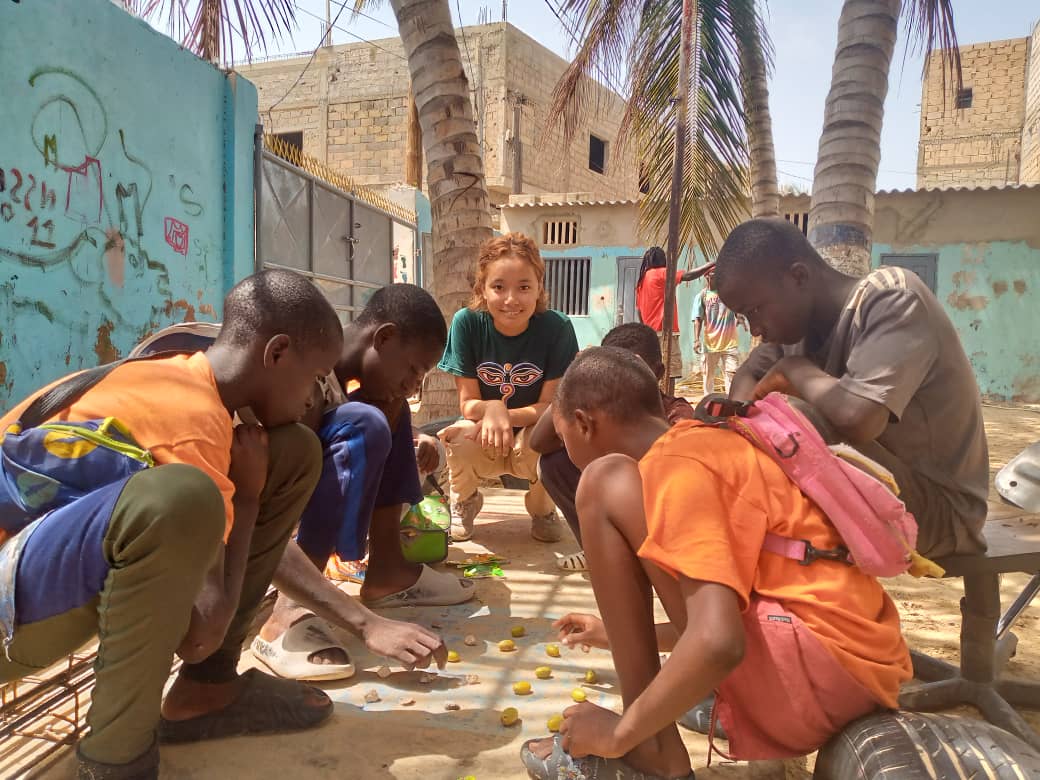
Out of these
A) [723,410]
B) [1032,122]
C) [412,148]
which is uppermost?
[1032,122]

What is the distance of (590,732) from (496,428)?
1811 mm

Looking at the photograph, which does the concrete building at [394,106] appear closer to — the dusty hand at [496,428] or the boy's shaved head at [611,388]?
the dusty hand at [496,428]

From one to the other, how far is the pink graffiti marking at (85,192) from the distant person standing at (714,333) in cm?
604

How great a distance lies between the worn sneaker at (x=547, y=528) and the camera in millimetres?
3615

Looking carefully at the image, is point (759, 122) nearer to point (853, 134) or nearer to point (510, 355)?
point (853, 134)

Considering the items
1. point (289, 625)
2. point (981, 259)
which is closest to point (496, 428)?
point (289, 625)

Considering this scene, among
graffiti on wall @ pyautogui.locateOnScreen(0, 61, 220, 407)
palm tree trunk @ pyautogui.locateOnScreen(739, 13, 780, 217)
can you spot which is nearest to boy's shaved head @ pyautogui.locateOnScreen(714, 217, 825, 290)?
graffiti on wall @ pyautogui.locateOnScreen(0, 61, 220, 407)

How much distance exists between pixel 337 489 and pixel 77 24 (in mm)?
3998

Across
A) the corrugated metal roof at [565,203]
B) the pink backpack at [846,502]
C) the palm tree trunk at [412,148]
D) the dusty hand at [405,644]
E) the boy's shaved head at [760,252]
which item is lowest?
the dusty hand at [405,644]

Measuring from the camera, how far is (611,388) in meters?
1.63

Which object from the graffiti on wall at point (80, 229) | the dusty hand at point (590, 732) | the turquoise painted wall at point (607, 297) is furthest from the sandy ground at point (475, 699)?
the turquoise painted wall at point (607, 297)

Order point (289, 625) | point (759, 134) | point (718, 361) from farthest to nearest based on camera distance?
point (718, 361), point (759, 134), point (289, 625)

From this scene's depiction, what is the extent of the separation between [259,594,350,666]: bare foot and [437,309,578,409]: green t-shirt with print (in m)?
1.51

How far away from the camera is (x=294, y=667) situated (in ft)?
6.70
